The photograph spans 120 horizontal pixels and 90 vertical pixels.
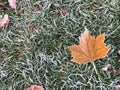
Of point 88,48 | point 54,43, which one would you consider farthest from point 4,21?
point 88,48

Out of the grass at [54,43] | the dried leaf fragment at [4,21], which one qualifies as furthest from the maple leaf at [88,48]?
the dried leaf fragment at [4,21]

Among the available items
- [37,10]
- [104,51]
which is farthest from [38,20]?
[104,51]

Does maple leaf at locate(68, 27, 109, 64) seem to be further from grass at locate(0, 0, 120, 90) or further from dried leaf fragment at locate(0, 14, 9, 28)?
dried leaf fragment at locate(0, 14, 9, 28)

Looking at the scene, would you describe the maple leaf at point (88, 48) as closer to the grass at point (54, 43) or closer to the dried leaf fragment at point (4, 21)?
the grass at point (54, 43)

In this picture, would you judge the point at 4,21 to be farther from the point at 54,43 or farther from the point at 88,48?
the point at 88,48

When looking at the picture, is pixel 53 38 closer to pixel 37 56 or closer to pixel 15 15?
pixel 37 56

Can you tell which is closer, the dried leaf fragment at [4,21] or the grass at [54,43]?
the grass at [54,43]

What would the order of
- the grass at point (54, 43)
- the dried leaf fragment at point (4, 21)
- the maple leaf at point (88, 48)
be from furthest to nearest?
the dried leaf fragment at point (4, 21)
the grass at point (54, 43)
the maple leaf at point (88, 48)

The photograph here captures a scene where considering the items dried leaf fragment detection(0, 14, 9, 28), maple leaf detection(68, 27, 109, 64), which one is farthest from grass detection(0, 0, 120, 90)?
maple leaf detection(68, 27, 109, 64)
